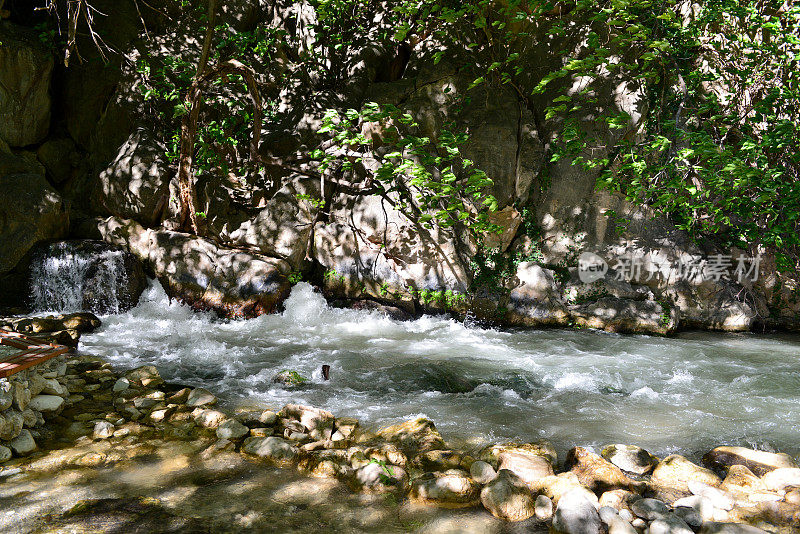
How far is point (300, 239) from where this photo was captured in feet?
27.4

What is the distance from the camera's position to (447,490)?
9.21 ft

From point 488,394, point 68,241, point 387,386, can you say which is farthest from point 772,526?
point 68,241

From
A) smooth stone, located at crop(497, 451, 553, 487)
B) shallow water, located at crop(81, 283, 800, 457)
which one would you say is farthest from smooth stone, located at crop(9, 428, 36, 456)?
smooth stone, located at crop(497, 451, 553, 487)

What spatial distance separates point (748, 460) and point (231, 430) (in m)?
3.70

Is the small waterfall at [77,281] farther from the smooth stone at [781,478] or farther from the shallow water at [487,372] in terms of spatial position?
the smooth stone at [781,478]

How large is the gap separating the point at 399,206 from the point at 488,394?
4293mm

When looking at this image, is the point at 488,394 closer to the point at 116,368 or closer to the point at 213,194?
the point at 116,368

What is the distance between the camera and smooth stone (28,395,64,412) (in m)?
3.62

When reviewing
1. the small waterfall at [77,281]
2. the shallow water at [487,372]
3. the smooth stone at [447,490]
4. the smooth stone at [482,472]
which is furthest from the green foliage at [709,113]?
the small waterfall at [77,281]

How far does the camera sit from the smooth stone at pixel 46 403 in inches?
143

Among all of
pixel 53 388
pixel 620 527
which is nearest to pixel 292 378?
pixel 53 388

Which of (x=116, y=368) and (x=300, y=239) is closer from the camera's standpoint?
(x=116, y=368)

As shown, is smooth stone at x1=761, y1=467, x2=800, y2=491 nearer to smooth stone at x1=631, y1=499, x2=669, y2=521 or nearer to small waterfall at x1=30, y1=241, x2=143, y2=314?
smooth stone at x1=631, y1=499, x2=669, y2=521

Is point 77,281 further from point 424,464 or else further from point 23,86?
point 424,464
